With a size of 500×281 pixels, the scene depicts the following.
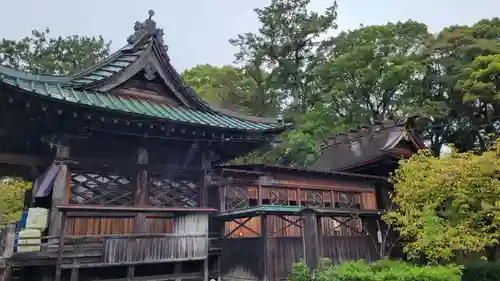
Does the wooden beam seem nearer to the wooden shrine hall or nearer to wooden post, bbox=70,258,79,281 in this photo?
the wooden shrine hall

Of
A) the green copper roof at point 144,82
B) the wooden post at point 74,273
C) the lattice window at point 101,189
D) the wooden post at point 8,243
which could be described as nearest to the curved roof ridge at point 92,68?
the green copper roof at point 144,82

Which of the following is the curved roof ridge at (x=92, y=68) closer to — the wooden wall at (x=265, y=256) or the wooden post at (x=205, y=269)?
the wooden post at (x=205, y=269)

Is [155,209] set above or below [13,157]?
below

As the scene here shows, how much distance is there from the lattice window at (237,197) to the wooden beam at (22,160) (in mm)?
7085

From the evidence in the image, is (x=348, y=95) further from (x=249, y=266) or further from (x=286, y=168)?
(x=249, y=266)

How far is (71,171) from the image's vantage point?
10.7 metres

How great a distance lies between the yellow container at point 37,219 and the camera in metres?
10.7

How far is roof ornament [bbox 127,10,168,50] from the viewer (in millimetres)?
13461

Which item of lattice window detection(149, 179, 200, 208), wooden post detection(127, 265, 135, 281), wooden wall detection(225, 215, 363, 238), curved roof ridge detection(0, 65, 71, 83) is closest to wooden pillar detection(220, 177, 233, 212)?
wooden wall detection(225, 215, 363, 238)

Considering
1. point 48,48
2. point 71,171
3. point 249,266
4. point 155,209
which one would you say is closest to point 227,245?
point 249,266

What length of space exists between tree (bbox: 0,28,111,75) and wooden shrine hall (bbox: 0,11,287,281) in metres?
33.5

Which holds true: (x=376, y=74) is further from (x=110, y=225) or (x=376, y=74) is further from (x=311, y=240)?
(x=110, y=225)

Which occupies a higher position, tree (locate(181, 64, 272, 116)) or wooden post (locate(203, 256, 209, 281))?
tree (locate(181, 64, 272, 116))

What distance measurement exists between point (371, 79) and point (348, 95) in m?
2.98
